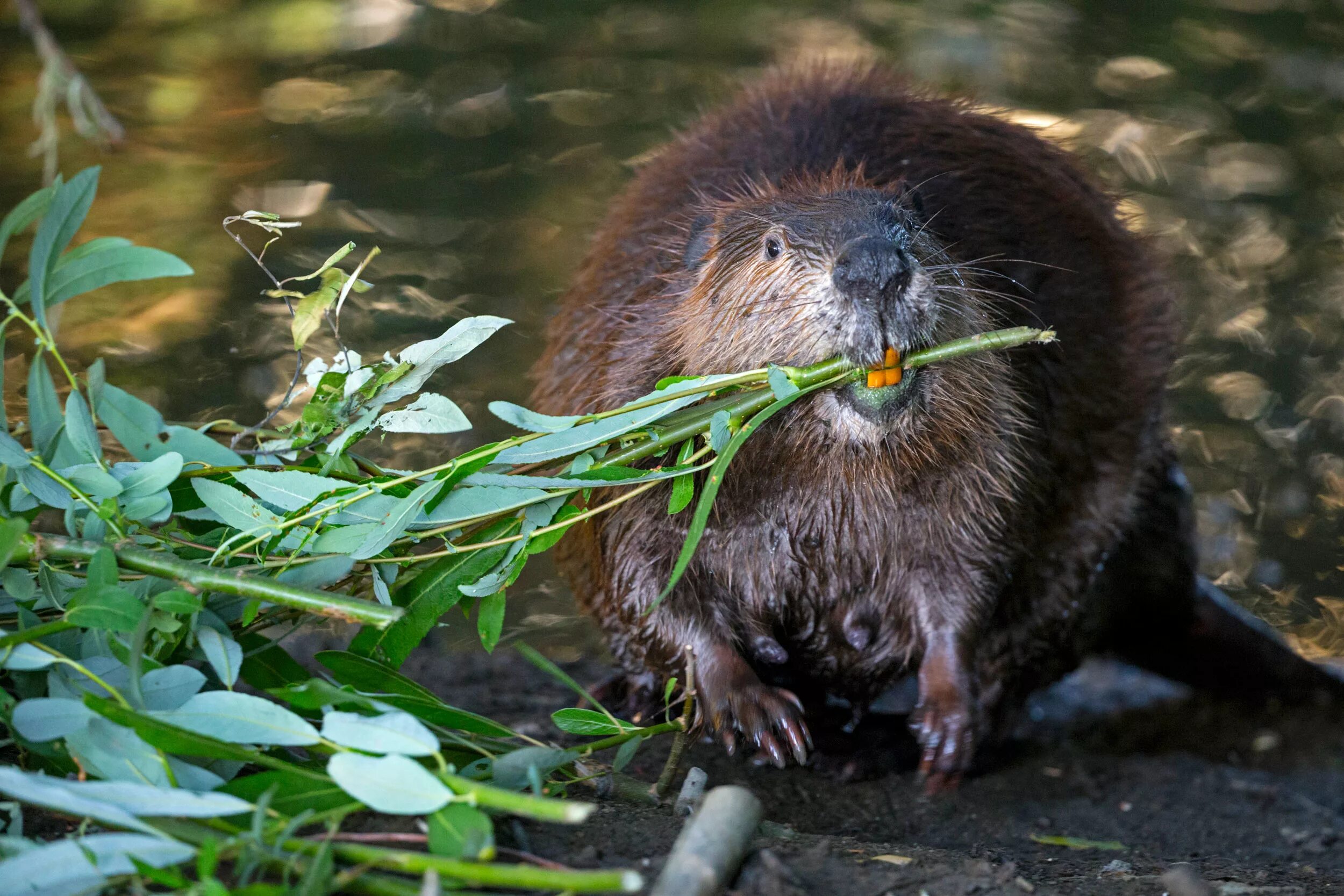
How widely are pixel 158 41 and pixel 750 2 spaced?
302 centimetres

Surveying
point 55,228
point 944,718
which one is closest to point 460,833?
point 55,228

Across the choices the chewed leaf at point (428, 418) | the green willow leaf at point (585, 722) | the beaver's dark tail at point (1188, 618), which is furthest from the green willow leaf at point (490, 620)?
the beaver's dark tail at point (1188, 618)

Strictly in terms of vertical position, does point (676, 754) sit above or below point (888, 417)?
below

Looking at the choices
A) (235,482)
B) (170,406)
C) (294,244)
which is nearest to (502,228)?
(294,244)

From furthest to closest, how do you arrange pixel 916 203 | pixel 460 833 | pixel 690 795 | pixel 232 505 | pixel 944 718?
1. pixel 944 718
2. pixel 916 203
3. pixel 690 795
4. pixel 232 505
5. pixel 460 833

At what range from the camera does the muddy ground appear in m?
2.29

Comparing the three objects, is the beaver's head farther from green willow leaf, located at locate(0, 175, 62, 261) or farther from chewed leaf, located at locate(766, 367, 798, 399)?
green willow leaf, located at locate(0, 175, 62, 261)

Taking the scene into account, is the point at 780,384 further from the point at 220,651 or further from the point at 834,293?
the point at 220,651

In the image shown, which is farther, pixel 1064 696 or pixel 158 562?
pixel 1064 696

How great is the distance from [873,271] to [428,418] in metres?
0.84

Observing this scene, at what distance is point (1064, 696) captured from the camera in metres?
4.52

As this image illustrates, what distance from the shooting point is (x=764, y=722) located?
2875 millimetres

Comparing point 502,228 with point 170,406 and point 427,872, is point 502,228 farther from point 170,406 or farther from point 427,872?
point 427,872

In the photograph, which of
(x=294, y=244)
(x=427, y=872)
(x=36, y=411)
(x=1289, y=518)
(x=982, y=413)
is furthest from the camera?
(x=294, y=244)
